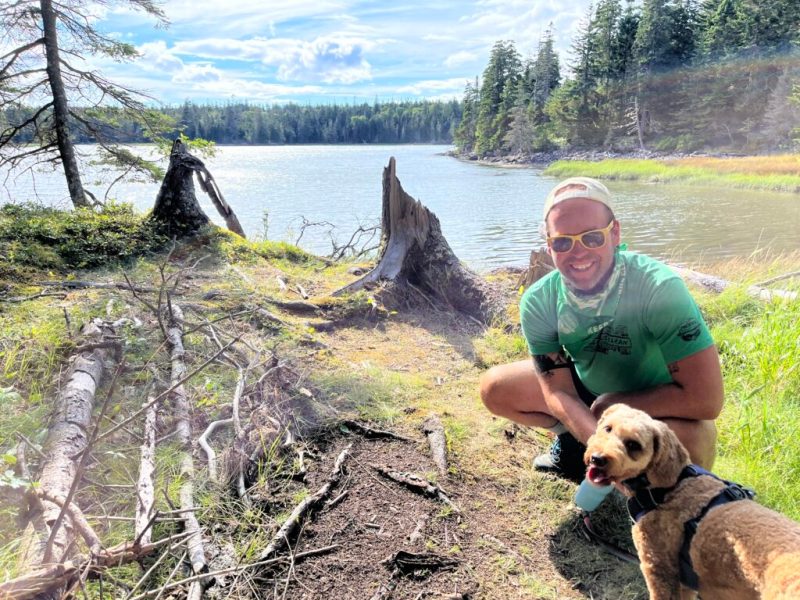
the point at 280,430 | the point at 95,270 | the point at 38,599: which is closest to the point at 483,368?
the point at 280,430

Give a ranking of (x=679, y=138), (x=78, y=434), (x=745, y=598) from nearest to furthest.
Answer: (x=745, y=598), (x=78, y=434), (x=679, y=138)

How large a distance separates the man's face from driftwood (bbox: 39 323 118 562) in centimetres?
203

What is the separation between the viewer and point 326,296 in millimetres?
5770

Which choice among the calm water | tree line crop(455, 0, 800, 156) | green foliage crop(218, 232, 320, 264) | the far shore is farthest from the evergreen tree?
green foliage crop(218, 232, 320, 264)

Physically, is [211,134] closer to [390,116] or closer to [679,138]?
[390,116]

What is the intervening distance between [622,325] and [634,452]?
0.67m

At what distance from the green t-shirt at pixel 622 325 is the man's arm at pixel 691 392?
0.15 ft

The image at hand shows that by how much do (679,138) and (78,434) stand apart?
55.2 m

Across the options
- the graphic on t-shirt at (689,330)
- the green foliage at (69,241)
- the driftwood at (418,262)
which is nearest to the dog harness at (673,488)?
the graphic on t-shirt at (689,330)

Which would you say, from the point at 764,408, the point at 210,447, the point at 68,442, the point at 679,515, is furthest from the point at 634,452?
the point at 68,442

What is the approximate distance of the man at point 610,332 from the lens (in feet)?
6.73

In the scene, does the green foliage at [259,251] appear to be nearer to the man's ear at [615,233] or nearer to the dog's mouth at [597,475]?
the man's ear at [615,233]

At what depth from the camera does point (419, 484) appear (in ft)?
8.62

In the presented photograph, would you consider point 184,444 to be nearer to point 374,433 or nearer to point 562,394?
point 374,433
